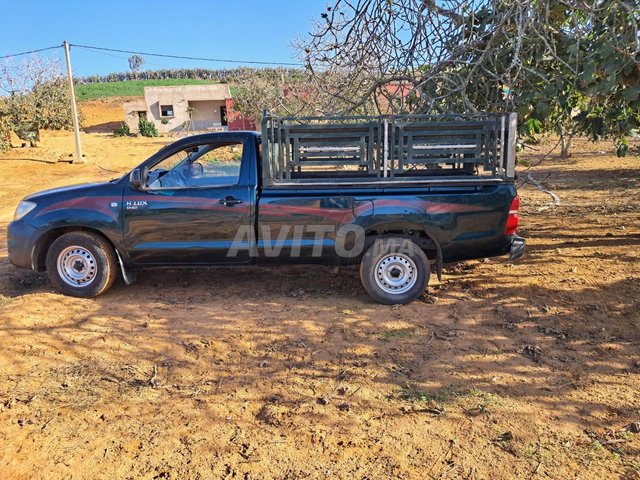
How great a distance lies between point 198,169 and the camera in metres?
5.75

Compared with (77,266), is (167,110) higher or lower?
higher

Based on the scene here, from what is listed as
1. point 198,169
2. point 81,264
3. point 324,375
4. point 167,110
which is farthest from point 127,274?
point 167,110

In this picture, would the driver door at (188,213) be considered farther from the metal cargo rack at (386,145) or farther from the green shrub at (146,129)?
the green shrub at (146,129)

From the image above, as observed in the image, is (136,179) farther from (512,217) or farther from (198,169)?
(512,217)

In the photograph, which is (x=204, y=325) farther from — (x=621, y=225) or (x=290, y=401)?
(x=621, y=225)

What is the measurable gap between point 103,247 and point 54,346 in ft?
4.33

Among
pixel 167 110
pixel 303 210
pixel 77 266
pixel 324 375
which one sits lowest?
pixel 324 375

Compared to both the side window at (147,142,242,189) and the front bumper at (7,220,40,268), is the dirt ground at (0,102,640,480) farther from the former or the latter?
the side window at (147,142,242,189)

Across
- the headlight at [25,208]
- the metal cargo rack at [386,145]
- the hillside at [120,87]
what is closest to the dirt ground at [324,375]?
the headlight at [25,208]

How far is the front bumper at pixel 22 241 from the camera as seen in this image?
219 inches

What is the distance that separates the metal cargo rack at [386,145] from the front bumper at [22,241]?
2.49 meters

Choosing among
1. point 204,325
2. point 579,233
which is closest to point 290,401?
point 204,325

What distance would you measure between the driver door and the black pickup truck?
1 centimetres

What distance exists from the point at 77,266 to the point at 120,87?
76933 mm
